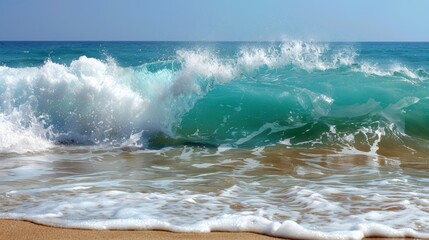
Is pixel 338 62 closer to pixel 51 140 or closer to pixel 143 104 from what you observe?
pixel 143 104

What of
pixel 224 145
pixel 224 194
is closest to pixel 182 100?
pixel 224 145

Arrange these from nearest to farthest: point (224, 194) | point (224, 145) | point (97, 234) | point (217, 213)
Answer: point (97, 234) → point (217, 213) → point (224, 194) → point (224, 145)

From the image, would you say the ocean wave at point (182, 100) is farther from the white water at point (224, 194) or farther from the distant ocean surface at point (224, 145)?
the white water at point (224, 194)

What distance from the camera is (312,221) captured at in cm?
445

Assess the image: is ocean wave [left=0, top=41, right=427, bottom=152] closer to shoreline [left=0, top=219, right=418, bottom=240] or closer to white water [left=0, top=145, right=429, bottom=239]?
white water [left=0, top=145, right=429, bottom=239]

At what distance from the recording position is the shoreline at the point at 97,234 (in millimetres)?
4031

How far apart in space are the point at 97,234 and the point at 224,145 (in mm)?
5105

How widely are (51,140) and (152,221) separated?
5541 millimetres

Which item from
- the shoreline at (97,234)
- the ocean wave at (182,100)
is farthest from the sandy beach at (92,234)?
the ocean wave at (182,100)

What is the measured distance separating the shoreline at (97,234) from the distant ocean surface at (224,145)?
0.09 meters

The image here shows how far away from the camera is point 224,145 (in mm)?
9094

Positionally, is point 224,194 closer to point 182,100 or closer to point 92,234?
point 92,234

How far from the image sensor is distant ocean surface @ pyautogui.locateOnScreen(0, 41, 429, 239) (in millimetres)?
4672

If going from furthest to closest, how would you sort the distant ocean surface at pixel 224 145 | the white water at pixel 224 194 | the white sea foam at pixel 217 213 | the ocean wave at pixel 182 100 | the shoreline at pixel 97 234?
the ocean wave at pixel 182 100, the distant ocean surface at pixel 224 145, the white water at pixel 224 194, the white sea foam at pixel 217 213, the shoreline at pixel 97 234
